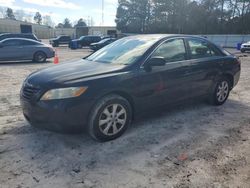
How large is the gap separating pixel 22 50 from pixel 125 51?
1088 centimetres

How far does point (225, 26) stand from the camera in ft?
158

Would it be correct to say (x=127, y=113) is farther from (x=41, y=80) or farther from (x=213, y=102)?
(x=213, y=102)

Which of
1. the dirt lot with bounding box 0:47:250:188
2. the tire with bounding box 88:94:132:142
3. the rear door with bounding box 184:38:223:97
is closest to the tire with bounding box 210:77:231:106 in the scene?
the rear door with bounding box 184:38:223:97

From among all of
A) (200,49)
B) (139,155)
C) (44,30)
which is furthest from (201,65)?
(44,30)

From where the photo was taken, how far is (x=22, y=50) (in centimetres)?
1414

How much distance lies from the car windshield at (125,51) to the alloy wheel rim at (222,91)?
6.74ft

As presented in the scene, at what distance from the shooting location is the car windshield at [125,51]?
451cm

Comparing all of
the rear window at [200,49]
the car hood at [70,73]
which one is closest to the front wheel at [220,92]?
the rear window at [200,49]

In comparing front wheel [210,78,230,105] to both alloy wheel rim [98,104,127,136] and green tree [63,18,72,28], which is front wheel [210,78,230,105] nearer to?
alloy wheel rim [98,104,127,136]

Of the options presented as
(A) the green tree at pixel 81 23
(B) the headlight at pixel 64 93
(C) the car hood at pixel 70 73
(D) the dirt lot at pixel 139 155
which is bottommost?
(D) the dirt lot at pixel 139 155

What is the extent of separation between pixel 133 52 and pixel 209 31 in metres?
49.0

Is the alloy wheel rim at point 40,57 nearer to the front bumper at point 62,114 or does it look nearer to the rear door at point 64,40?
the front bumper at point 62,114

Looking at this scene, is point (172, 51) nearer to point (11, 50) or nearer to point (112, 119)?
point (112, 119)

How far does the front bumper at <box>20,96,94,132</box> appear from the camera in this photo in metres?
3.63
